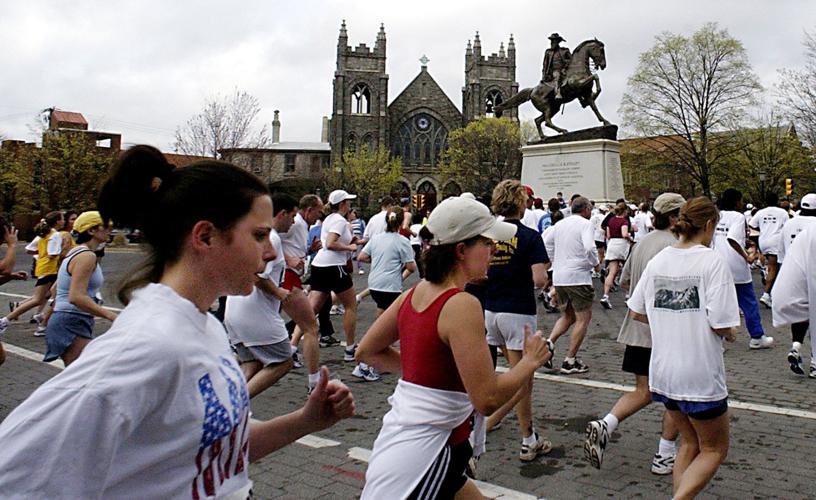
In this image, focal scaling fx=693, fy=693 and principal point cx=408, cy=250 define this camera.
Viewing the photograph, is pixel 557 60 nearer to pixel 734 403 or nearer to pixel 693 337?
pixel 734 403

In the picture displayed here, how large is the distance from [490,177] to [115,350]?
66.2 m

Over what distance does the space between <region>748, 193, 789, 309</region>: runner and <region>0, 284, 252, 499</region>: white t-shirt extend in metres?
13.0

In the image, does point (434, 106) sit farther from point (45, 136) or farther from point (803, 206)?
point (803, 206)

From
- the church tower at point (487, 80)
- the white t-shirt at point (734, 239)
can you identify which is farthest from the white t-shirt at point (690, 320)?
the church tower at point (487, 80)

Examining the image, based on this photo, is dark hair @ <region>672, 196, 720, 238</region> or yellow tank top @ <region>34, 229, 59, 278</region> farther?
yellow tank top @ <region>34, 229, 59, 278</region>

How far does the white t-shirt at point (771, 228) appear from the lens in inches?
504

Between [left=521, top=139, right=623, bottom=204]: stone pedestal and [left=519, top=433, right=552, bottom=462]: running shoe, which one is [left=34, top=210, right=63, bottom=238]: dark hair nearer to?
[left=519, top=433, right=552, bottom=462]: running shoe

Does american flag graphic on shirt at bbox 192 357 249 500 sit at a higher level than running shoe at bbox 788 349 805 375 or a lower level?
higher

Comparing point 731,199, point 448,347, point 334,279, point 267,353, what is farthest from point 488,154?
point 448,347

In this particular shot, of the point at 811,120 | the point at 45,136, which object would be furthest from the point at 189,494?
the point at 45,136

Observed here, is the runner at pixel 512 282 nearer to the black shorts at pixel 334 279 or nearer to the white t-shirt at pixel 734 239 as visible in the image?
the black shorts at pixel 334 279

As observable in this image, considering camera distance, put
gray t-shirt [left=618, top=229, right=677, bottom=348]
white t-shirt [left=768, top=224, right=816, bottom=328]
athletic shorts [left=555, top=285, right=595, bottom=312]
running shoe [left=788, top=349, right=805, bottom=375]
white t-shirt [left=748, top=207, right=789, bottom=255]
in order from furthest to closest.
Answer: white t-shirt [left=748, top=207, right=789, bottom=255], athletic shorts [left=555, top=285, right=595, bottom=312], running shoe [left=788, top=349, right=805, bottom=375], white t-shirt [left=768, top=224, right=816, bottom=328], gray t-shirt [left=618, top=229, right=677, bottom=348]

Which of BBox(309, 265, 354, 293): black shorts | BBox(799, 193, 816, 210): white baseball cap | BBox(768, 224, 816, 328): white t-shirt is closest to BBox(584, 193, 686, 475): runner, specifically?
BBox(768, 224, 816, 328): white t-shirt

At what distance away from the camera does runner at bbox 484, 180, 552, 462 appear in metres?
5.74
